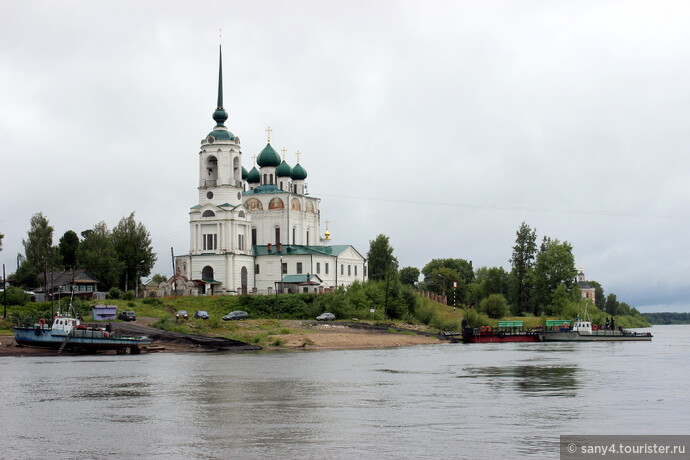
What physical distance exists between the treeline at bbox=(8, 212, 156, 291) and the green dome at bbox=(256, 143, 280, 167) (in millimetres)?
18356

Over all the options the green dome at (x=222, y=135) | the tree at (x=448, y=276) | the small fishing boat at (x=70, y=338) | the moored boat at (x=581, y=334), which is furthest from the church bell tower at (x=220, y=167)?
the tree at (x=448, y=276)

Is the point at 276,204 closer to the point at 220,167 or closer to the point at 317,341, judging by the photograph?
the point at 220,167

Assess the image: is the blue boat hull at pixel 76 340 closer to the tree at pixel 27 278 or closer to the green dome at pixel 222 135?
the green dome at pixel 222 135

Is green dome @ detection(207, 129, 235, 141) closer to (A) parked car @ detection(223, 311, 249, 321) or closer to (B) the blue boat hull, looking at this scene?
(A) parked car @ detection(223, 311, 249, 321)

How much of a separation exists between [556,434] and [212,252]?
77245 mm

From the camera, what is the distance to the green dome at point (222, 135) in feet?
339

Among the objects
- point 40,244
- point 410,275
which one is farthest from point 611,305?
point 40,244

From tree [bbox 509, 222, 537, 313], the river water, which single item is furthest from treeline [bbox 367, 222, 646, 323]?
the river water

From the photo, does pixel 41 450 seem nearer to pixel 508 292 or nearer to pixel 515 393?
pixel 515 393

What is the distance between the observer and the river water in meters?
26.7

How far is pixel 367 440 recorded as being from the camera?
27.5m

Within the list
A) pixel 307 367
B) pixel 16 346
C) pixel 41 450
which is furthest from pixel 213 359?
pixel 41 450

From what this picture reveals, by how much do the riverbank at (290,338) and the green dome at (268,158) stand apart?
30302 mm

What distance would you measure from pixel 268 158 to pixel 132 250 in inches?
812
